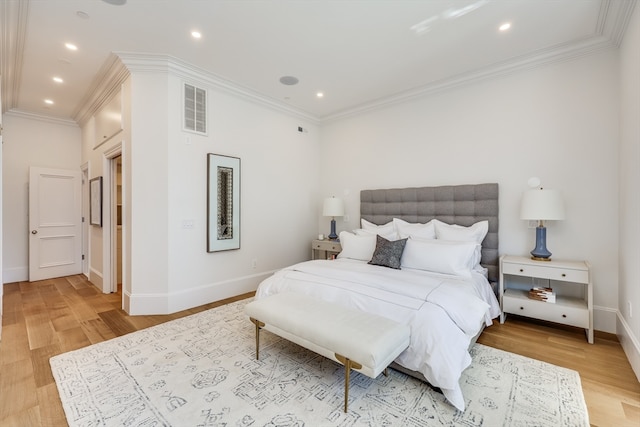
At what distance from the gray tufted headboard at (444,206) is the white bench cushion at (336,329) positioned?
2.24 metres

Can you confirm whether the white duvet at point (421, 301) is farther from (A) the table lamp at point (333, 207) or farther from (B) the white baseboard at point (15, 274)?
(B) the white baseboard at point (15, 274)

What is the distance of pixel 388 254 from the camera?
130 inches

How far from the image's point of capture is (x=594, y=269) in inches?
119

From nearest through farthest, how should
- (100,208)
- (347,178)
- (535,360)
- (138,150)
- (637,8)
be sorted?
1. (637,8)
2. (535,360)
3. (138,150)
4. (100,208)
5. (347,178)

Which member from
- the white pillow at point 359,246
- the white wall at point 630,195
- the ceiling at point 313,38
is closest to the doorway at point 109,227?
the ceiling at point 313,38

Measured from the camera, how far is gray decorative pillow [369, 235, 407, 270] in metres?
3.25

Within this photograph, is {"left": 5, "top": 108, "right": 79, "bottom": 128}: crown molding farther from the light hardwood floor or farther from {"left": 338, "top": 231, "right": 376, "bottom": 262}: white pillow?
{"left": 338, "top": 231, "right": 376, "bottom": 262}: white pillow

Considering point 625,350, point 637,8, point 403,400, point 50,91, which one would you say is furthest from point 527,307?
point 50,91

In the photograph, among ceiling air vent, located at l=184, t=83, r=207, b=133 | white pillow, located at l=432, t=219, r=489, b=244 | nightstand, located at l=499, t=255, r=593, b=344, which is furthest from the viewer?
ceiling air vent, located at l=184, t=83, r=207, b=133

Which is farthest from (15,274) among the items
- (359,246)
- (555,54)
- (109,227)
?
(555,54)

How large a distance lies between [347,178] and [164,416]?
4.21 m

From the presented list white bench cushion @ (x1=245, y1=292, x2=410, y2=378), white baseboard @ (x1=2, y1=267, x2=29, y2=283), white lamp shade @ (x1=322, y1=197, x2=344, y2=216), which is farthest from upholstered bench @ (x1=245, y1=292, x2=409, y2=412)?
white baseboard @ (x1=2, y1=267, x2=29, y2=283)

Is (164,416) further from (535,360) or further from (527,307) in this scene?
(527,307)

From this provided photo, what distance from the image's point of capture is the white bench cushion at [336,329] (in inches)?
69.4
